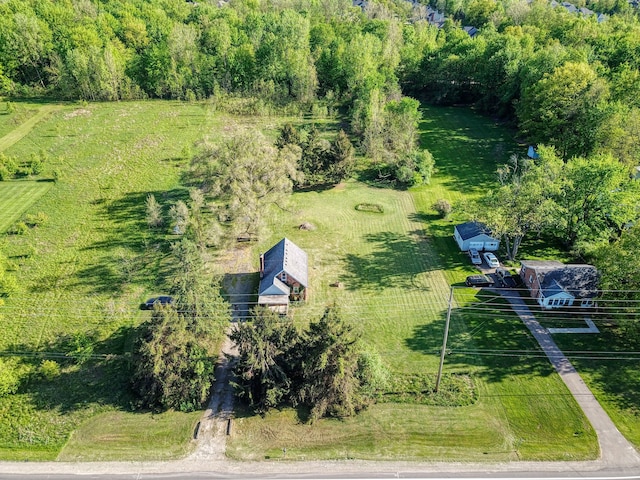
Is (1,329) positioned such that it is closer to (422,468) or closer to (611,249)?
(422,468)

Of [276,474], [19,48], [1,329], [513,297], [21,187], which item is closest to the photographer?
[276,474]

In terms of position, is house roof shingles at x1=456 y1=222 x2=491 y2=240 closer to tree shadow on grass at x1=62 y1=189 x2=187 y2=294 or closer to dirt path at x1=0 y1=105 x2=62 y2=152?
tree shadow on grass at x1=62 y1=189 x2=187 y2=294

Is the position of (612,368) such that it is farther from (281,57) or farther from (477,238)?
(281,57)

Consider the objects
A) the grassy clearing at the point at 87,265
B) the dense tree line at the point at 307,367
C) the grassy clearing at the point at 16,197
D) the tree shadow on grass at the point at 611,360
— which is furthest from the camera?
the grassy clearing at the point at 16,197

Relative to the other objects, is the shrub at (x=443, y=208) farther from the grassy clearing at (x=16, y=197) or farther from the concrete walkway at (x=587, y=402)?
the grassy clearing at (x=16, y=197)

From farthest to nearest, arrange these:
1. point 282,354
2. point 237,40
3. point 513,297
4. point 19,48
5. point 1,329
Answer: point 237,40 < point 19,48 < point 513,297 < point 1,329 < point 282,354

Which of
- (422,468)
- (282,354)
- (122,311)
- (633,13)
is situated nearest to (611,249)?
(422,468)

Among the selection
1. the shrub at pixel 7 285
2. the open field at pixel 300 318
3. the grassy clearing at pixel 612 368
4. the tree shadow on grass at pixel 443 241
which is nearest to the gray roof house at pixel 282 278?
the open field at pixel 300 318
